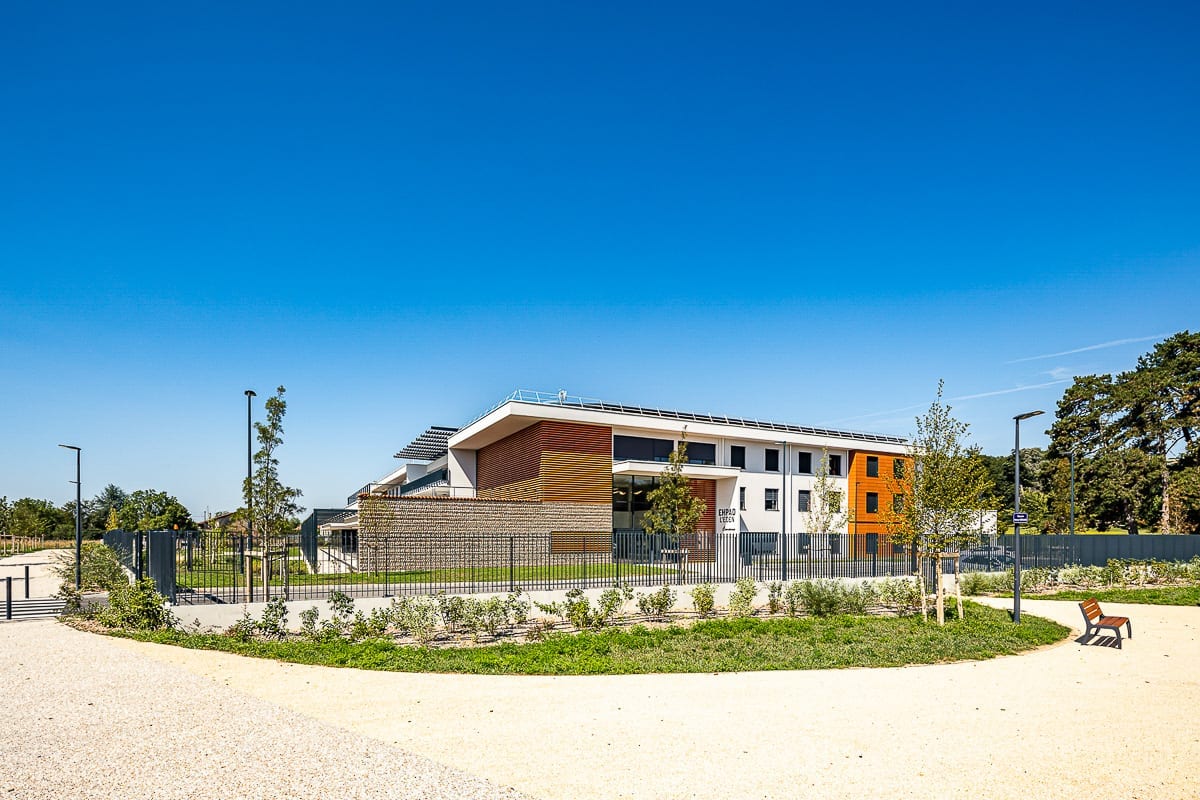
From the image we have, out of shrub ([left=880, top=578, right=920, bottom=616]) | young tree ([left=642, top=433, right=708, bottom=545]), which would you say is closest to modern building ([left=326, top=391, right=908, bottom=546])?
young tree ([left=642, top=433, right=708, bottom=545])

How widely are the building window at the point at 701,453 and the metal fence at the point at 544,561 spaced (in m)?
14.8

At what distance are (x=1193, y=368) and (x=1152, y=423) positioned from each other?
4395 millimetres

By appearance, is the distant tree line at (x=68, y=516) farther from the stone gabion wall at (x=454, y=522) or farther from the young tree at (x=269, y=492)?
the young tree at (x=269, y=492)

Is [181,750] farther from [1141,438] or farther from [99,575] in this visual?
[1141,438]

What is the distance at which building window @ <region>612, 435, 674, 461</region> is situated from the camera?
41344 millimetres

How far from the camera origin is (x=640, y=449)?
42.0m

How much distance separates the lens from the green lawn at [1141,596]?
2272 centimetres

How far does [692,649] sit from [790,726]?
487 cm

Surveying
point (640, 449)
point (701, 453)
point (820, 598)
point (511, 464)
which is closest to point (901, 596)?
point (820, 598)

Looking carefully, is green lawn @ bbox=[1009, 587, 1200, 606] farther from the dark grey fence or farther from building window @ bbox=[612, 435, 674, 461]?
building window @ bbox=[612, 435, 674, 461]

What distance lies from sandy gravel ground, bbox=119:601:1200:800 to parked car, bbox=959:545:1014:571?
1876cm

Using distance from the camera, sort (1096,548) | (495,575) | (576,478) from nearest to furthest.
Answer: (495,575) → (1096,548) → (576,478)

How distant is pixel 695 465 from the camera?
1702 inches

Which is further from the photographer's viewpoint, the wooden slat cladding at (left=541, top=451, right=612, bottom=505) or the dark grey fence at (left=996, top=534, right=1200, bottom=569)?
the wooden slat cladding at (left=541, top=451, right=612, bottom=505)
